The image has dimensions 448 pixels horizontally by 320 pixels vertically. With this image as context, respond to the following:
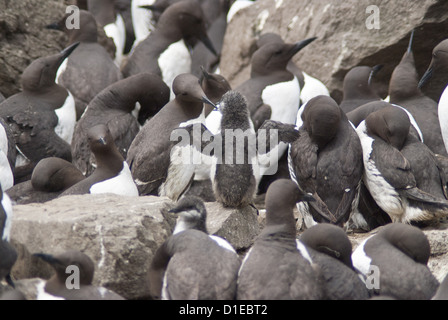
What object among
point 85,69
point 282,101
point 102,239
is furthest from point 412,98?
point 102,239

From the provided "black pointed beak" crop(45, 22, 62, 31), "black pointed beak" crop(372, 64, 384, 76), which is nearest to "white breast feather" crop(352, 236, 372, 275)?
"black pointed beak" crop(372, 64, 384, 76)

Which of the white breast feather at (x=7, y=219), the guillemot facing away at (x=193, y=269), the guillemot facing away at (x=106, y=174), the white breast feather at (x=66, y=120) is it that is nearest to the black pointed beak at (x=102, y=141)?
the guillemot facing away at (x=106, y=174)

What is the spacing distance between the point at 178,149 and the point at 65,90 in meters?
2.28

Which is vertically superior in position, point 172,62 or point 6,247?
point 6,247

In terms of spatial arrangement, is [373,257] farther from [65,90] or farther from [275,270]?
[65,90]

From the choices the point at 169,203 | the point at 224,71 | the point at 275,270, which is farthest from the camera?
the point at 224,71

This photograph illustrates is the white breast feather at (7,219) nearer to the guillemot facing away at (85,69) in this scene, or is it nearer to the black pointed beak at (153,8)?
the guillemot facing away at (85,69)

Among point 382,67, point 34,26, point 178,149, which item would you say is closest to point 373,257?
point 178,149

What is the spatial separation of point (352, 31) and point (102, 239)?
5495 mm

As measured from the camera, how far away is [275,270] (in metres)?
5.22

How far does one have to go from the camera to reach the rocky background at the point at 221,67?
19.2ft

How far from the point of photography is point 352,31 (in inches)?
404

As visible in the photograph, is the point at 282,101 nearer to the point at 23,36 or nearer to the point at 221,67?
the point at 221,67

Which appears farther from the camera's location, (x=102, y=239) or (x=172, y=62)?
(x=172, y=62)
